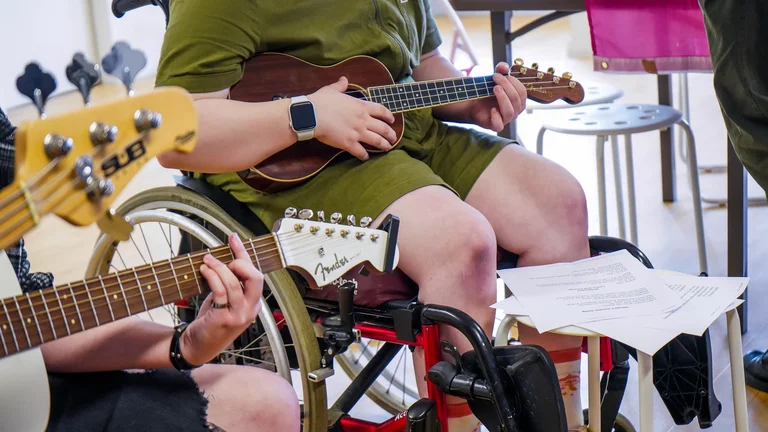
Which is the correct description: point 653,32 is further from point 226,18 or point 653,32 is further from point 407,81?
point 226,18

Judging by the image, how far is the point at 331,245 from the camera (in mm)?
1251

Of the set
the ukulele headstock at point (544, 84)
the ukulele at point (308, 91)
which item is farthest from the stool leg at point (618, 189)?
the ukulele at point (308, 91)

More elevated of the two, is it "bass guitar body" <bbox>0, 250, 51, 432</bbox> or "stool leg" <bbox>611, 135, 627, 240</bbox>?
"bass guitar body" <bbox>0, 250, 51, 432</bbox>

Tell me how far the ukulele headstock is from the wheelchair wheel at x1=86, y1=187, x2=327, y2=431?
57 cm

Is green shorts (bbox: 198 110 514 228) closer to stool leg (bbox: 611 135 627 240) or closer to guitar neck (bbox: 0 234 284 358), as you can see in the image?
guitar neck (bbox: 0 234 284 358)

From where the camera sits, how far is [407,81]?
5.20 ft

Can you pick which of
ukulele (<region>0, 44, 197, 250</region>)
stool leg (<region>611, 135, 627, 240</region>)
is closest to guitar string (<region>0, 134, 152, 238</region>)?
ukulele (<region>0, 44, 197, 250</region>)

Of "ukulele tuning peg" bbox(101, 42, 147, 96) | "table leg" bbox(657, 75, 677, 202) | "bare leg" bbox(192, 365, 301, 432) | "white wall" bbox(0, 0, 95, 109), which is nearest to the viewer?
"bare leg" bbox(192, 365, 301, 432)

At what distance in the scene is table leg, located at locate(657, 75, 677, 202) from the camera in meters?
2.78

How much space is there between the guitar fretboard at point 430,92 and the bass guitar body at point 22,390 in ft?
2.14

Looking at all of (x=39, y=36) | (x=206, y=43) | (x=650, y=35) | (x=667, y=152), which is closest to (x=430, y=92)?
(x=206, y=43)

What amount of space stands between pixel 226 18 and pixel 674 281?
766mm

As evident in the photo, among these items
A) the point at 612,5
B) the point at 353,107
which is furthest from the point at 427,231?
the point at 612,5

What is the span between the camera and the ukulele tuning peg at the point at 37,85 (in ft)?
4.01
